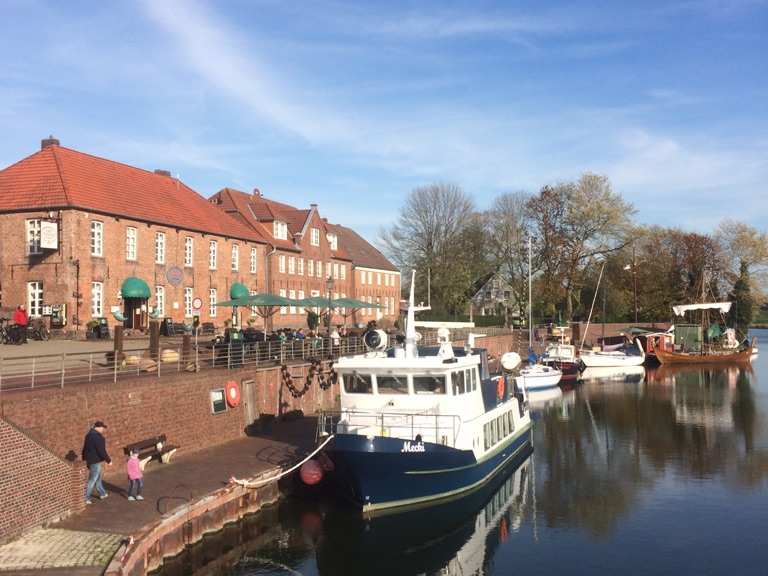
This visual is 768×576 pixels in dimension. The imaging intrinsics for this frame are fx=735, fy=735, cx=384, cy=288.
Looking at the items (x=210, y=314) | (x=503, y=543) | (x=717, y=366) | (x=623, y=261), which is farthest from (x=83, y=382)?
(x=623, y=261)

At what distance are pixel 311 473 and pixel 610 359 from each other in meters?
49.4

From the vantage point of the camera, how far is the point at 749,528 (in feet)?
63.3

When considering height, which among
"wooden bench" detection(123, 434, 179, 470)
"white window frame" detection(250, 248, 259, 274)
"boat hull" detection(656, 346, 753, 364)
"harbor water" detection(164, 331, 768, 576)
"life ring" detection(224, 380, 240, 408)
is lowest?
"harbor water" detection(164, 331, 768, 576)

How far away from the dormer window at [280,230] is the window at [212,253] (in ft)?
31.7

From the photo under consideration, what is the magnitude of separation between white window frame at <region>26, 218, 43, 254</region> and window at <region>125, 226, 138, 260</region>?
173 inches

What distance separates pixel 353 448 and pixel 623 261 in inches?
2556

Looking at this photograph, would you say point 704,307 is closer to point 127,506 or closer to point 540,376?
point 540,376

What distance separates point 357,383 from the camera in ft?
71.0

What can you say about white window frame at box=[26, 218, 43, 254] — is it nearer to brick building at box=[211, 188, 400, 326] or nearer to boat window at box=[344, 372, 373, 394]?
brick building at box=[211, 188, 400, 326]

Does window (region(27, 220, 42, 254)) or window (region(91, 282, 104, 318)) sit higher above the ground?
window (region(27, 220, 42, 254))

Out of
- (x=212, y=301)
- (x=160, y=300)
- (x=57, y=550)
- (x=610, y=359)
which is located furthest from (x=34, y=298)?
(x=610, y=359)

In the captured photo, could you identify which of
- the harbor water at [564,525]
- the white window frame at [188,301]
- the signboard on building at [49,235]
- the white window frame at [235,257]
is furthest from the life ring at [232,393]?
the white window frame at [235,257]

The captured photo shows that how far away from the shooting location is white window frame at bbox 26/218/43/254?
35.9 meters

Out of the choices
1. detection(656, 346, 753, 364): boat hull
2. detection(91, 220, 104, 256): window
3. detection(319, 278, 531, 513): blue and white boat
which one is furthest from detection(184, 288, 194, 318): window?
detection(656, 346, 753, 364): boat hull
